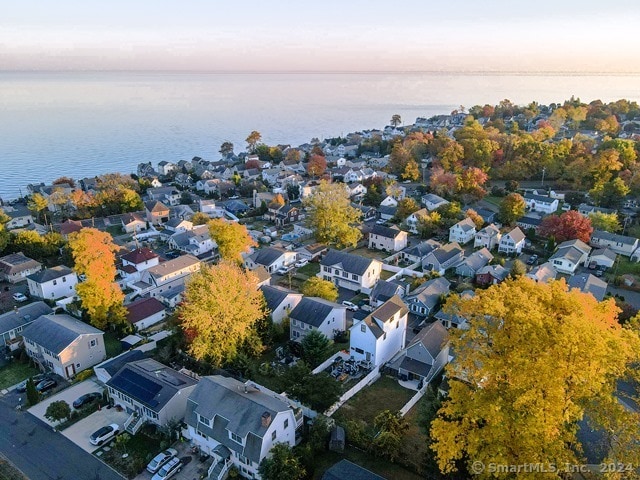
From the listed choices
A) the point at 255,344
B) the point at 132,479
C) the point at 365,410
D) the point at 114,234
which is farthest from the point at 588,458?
the point at 114,234

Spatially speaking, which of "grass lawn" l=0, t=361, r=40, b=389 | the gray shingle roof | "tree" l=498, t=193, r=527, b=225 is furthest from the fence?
"tree" l=498, t=193, r=527, b=225

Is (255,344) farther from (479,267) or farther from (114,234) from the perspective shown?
(114,234)

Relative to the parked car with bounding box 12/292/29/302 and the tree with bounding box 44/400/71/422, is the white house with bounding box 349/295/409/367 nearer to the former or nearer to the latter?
the tree with bounding box 44/400/71/422

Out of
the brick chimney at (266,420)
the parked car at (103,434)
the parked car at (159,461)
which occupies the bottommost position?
the parked car at (103,434)

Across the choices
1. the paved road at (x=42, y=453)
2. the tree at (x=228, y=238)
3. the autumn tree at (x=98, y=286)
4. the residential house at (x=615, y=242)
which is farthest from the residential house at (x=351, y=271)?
the residential house at (x=615, y=242)

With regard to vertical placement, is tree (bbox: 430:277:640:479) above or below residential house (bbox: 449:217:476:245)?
above

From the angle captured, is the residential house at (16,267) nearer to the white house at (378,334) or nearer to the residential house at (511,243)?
the white house at (378,334)
